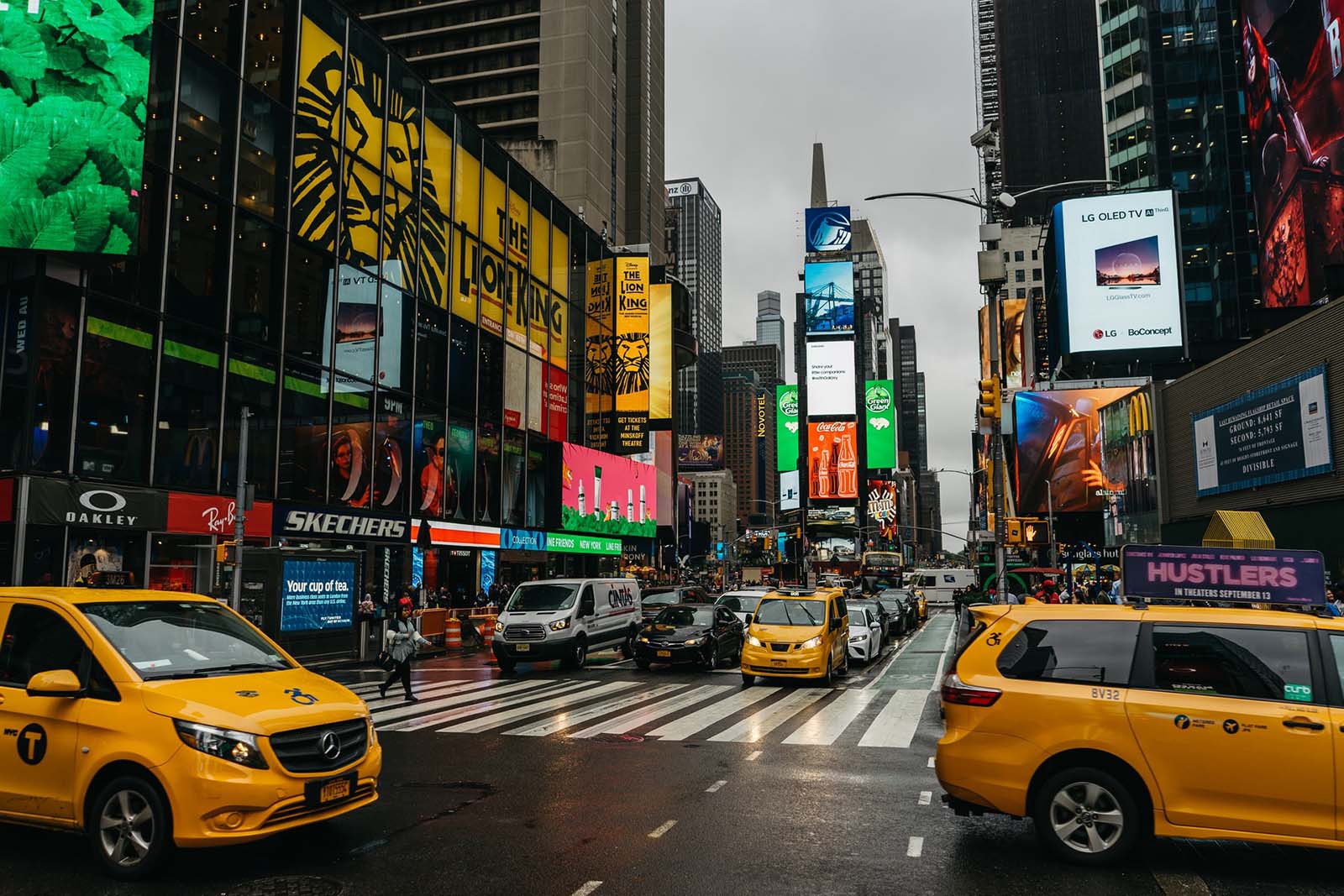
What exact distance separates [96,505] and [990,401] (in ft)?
63.1

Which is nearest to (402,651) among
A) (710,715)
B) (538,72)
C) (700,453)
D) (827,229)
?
(710,715)

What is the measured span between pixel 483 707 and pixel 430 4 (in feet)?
274

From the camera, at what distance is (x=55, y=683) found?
6.35 m

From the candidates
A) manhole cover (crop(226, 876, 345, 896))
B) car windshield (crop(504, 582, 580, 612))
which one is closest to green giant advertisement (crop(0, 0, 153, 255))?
car windshield (crop(504, 582, 580, 612))

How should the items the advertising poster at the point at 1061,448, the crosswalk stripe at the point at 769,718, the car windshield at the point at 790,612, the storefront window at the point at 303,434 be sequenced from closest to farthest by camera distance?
1. the crosswalk stripe at the point at 769,718
2. the car windshield at the point at 790,612
3. the storefront window at the point at 303,434
4. the advertising poster at the point at 1061,448

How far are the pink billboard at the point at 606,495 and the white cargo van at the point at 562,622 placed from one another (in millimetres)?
21834

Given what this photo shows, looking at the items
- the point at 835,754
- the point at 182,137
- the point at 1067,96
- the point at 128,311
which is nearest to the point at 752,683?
the point at 835,754

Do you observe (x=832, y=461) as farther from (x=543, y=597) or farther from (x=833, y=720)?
(x=833, y=720)

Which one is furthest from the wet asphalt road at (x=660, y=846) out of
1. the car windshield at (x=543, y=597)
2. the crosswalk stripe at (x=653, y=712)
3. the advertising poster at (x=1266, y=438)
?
the advertising poster at (x=1266, y=438)

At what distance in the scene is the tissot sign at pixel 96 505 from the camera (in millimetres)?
20562

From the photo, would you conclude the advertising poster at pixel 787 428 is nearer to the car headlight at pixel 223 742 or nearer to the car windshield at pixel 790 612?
the car windshield at pixel 790 612

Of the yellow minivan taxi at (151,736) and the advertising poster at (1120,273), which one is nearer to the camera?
the yellow minivan taxi at (151,736)

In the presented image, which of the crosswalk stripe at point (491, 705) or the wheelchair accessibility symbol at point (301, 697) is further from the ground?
the wheelchair accessibility symbol at point (301, 697)

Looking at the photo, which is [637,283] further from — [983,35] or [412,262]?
[983,35]
